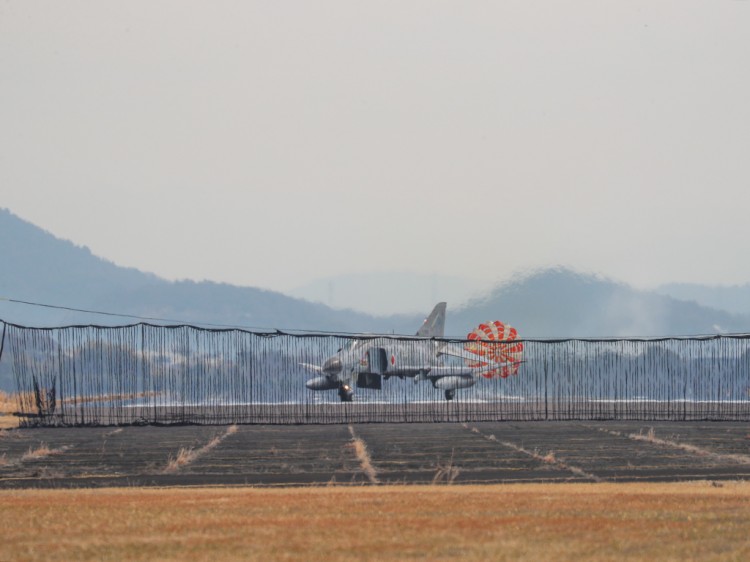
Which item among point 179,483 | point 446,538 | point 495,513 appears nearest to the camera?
point 446,538

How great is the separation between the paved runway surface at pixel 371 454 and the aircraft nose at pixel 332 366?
85.5ft

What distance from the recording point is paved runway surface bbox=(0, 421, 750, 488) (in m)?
31.1

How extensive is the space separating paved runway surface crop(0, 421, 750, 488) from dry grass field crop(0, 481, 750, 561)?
5.80 meters

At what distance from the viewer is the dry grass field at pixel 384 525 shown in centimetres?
1545

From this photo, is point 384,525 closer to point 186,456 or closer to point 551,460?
point 551,460

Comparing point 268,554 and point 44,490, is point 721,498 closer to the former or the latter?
point 268,554

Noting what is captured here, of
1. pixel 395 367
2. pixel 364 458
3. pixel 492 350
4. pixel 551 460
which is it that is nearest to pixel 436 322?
pixel 395 367

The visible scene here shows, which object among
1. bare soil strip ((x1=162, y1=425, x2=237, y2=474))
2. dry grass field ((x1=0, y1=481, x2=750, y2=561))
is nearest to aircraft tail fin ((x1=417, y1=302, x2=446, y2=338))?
bare soil strip ((x1=162, y1=425, x2=237, y2=474))

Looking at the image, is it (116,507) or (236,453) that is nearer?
(116,507)

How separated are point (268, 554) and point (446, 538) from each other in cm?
272

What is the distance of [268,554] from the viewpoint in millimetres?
15250

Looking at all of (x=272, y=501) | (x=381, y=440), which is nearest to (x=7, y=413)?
(x=381, y=440)

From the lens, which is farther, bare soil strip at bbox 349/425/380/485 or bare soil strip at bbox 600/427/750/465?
bare soil strip at bbox 600/427/750/465

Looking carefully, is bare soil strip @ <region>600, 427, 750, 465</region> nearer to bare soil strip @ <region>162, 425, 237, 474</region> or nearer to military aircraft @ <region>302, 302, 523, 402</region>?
bare soil strip @ <region>162, 425, 237, 474</region>
